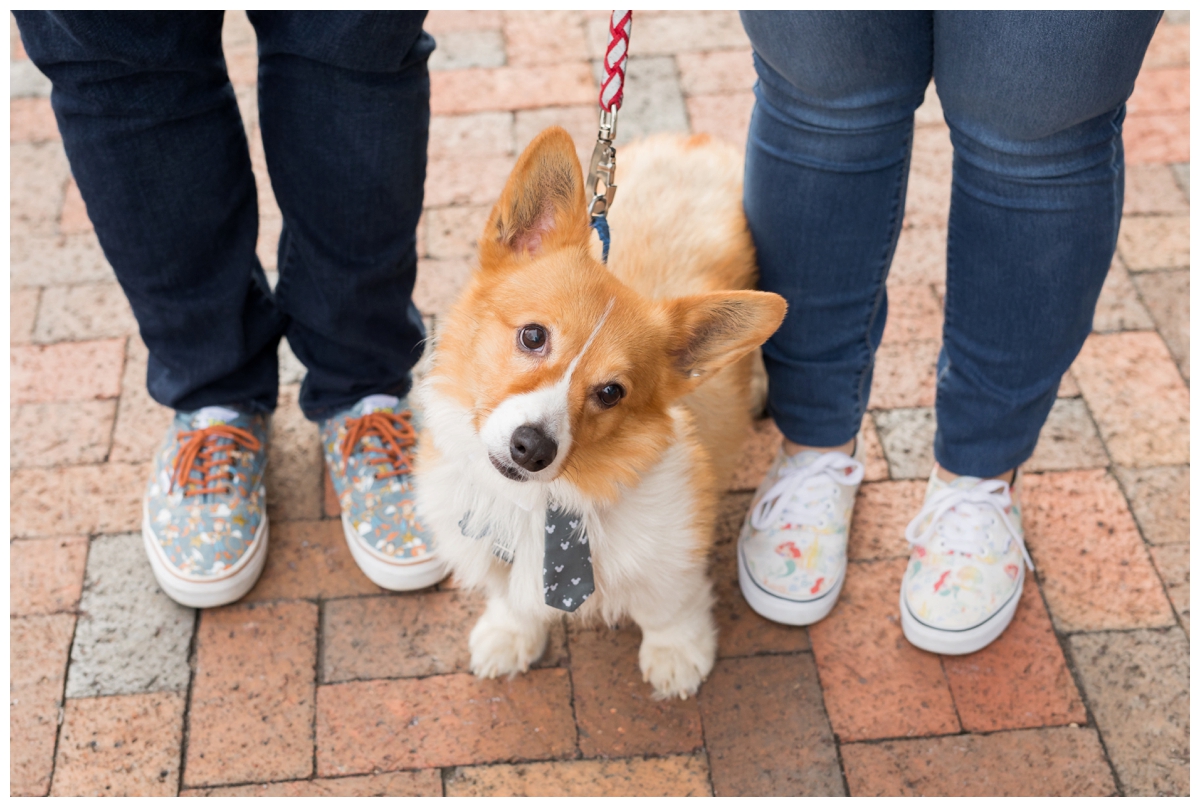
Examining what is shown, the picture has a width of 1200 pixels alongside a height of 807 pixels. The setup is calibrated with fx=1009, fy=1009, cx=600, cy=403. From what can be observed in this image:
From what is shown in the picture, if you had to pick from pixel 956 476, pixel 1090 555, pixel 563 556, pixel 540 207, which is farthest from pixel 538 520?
pixel 1090 555

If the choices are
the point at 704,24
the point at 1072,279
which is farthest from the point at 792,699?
the point at 704,24

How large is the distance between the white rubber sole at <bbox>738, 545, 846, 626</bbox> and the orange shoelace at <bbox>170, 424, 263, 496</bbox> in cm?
122

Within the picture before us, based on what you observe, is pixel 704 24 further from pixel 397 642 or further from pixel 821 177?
pixel 397 642

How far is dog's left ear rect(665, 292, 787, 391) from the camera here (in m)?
1.59

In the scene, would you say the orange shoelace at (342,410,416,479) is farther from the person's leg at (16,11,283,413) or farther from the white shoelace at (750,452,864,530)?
the white shoelace at (750,452,864,530)

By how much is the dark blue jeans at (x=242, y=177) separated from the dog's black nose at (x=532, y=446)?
74 cm

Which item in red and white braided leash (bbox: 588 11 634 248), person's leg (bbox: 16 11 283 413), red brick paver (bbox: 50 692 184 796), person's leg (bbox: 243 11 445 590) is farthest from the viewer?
red brick paver (bbox: 50 692 184 796)

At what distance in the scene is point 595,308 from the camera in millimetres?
1654

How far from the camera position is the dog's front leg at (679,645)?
6.86 ft

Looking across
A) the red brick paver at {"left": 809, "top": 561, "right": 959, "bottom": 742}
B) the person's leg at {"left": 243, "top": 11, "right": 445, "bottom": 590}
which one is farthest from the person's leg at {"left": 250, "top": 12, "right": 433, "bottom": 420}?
the red brick paver at {"left": 809, "top": 561, "right": 959, "bottom": 742}

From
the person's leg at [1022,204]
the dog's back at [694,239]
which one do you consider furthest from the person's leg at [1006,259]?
the dog's back at [694,239]

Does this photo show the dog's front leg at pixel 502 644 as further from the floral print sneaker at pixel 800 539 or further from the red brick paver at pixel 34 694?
the red brick paver at pixel 34 694

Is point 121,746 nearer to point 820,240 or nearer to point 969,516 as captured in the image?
point 820,240

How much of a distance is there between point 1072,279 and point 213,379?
1.80m
